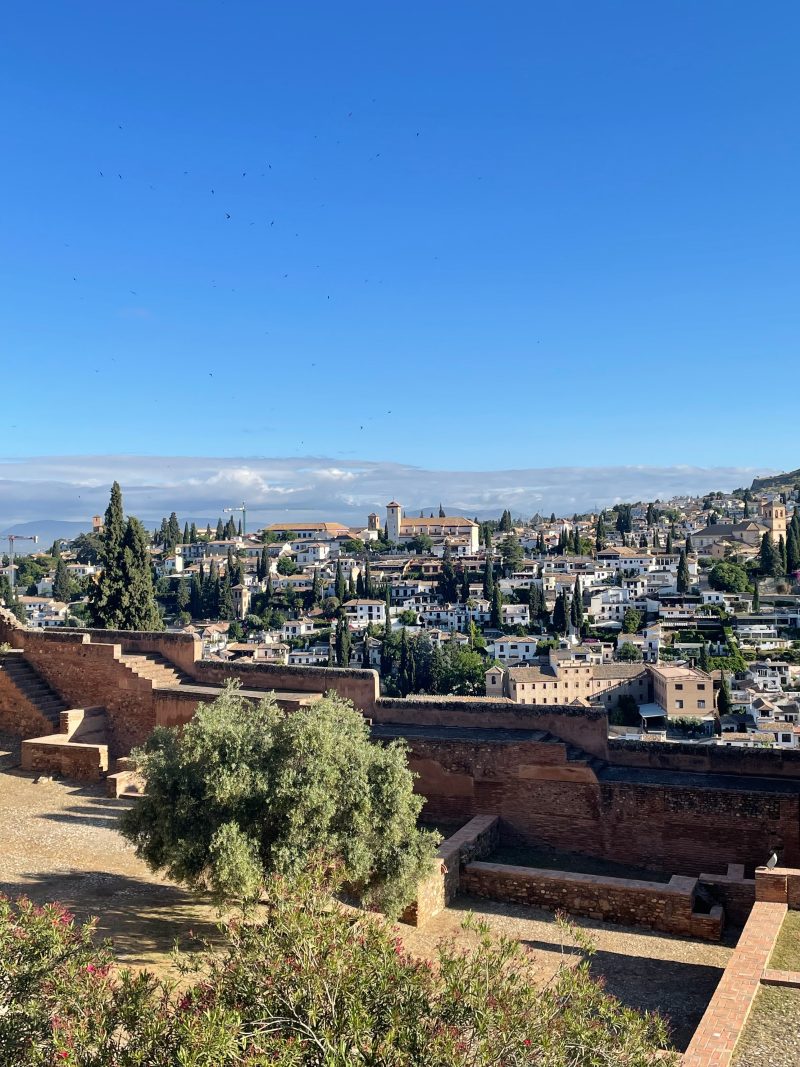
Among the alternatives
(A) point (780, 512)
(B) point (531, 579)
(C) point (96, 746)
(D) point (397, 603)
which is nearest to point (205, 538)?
(D) point (397, 603)

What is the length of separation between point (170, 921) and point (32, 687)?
8205 millimetres

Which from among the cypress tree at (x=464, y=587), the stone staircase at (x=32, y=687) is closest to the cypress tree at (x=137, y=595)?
the stone staircase at (x=32, y=687)

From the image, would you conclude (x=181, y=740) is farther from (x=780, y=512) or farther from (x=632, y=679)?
(x=780, y=512)

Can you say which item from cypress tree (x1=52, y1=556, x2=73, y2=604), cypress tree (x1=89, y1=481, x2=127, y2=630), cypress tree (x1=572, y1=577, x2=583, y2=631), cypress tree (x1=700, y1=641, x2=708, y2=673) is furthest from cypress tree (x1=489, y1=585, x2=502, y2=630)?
cypress tree (x1=89, y1=481, x2=127, y2=630)

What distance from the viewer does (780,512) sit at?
134 m

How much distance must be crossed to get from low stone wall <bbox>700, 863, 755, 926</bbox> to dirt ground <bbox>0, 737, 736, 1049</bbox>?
0.43 m

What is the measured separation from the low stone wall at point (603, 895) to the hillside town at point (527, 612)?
41.7 meters

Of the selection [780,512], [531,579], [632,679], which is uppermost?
[780,512]

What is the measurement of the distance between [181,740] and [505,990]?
512cm

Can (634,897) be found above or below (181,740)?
below

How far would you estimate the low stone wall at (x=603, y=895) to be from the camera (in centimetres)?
972

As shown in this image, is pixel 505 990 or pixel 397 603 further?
pixel 397 603

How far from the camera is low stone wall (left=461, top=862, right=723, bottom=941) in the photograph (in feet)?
31.9

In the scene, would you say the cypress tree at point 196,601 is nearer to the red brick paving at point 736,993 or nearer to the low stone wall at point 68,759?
the low stone wall at point 68,759
